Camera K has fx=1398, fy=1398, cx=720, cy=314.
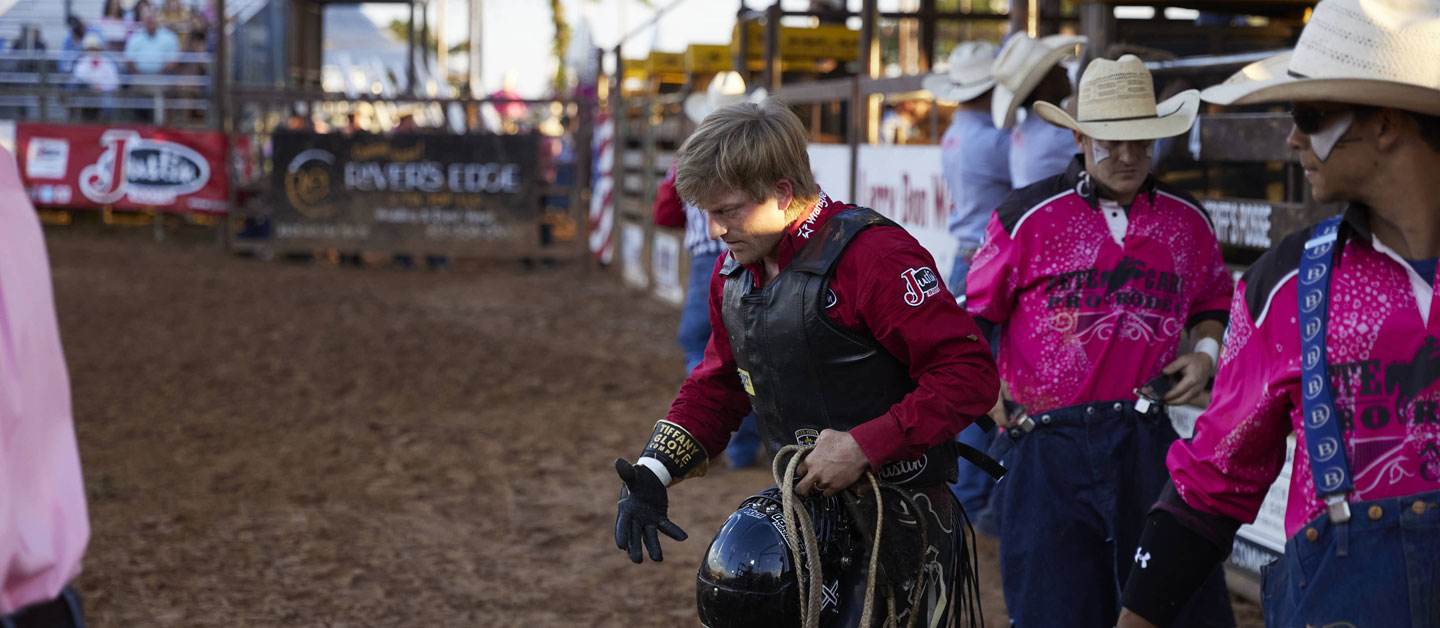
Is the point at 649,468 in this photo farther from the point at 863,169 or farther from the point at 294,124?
the point at 294,124

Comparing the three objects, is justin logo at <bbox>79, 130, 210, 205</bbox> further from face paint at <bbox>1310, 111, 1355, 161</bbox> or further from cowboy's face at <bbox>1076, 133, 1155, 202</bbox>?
face paint at <bbox>1310, 111, 1355, 161</bbox>

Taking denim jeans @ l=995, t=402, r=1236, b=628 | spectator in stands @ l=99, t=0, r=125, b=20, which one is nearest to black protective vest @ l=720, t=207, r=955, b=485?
denim jeans @ l=995, t=402, r=1236, b=628

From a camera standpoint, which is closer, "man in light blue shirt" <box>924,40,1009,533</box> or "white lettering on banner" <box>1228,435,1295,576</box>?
"white lettering on banner" <box>1228,435,1295,576</box>

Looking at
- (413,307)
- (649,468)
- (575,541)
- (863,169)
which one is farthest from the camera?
(413,307)

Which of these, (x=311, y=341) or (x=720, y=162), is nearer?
(x=720, y=162)

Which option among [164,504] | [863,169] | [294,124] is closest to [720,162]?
[164,504]

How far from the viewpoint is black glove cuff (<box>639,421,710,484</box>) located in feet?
9.67

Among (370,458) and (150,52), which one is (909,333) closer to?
(370,458)

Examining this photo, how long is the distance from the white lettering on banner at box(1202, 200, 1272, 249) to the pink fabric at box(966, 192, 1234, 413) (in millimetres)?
1217

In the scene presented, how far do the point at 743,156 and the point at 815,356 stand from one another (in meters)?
0.41

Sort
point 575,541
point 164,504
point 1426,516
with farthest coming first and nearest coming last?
point 164,504 < point 575,541 < point 1426,516

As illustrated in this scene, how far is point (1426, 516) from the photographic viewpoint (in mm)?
1915

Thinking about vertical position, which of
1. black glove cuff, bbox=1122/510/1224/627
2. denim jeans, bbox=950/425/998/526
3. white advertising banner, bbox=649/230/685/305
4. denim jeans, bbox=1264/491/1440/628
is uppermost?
denim jeans, bbox=1264/491/1440/628

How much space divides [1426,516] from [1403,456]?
0.28 feet
